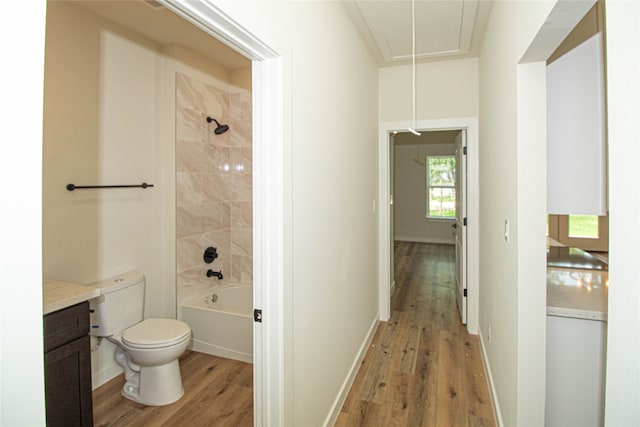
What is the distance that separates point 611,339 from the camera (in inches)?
28.7

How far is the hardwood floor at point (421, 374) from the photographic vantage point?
2.28m

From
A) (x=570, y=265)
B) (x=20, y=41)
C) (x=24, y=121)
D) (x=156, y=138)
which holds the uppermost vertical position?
(x=156, y=138)

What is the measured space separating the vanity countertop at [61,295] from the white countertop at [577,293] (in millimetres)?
2268

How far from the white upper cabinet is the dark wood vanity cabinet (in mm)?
2348

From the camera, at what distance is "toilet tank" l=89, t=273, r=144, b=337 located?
2434mm

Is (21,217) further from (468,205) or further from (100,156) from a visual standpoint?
(468,205)

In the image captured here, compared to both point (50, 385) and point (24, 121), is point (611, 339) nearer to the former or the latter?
point (24, 121)

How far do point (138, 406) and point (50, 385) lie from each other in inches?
33.8

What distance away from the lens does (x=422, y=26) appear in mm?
2744

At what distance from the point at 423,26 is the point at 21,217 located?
9.49ft

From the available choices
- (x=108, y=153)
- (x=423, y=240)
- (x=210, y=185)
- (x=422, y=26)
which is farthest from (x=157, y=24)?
(x=423, y=240)

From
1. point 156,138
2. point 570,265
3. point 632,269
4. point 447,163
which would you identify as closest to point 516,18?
point 632,269

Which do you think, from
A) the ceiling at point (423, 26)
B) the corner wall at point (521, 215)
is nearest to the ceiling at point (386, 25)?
the ceiling at point (423, 26)

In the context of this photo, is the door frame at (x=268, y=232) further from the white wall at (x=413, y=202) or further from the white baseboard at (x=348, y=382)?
the white wall at (x=413, y=202)
